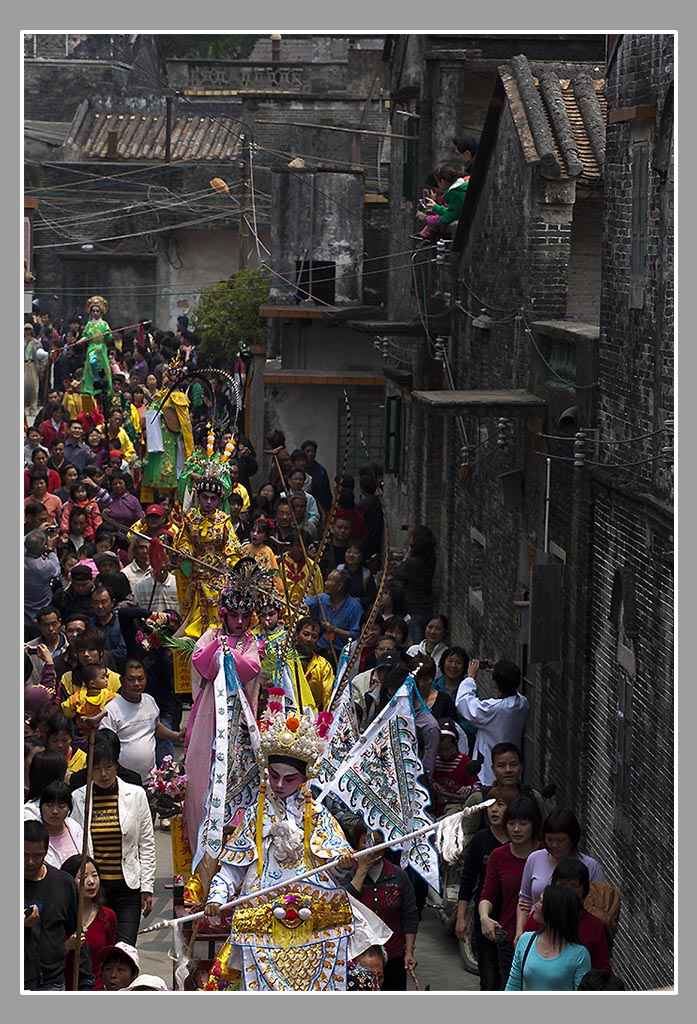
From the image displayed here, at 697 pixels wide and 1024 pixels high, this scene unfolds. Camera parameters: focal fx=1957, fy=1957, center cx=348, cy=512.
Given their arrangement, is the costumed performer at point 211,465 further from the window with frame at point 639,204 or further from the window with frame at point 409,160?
the window with frame at point 409,160

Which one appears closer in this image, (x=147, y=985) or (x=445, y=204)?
(x=147, y=985)

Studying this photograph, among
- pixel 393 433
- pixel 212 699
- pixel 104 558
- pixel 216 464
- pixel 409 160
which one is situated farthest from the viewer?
pixel 393 433

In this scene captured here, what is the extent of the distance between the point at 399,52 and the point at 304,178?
17.3ft

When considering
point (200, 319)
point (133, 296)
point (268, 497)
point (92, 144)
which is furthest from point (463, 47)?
point (92, 144)

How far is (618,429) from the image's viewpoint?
12.8m

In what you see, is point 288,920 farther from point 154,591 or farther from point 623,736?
point 154,591

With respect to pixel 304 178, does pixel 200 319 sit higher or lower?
lower

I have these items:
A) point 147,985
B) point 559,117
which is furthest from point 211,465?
point 147,985

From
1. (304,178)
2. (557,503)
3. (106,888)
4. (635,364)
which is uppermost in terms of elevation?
(304,178)

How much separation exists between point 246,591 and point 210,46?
4726 centimetres

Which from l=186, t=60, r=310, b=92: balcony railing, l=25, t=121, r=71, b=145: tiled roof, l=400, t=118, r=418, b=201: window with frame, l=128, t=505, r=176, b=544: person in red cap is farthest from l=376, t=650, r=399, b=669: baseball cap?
l=25, t=121, r=71, b=145: tiled roof

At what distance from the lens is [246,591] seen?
40.4 ft

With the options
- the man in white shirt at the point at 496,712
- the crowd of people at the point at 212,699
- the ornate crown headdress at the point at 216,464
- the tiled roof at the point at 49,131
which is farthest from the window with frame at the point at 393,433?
the tiled roof at the point at 49,131

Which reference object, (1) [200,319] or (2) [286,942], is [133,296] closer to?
(1) [200,319]
